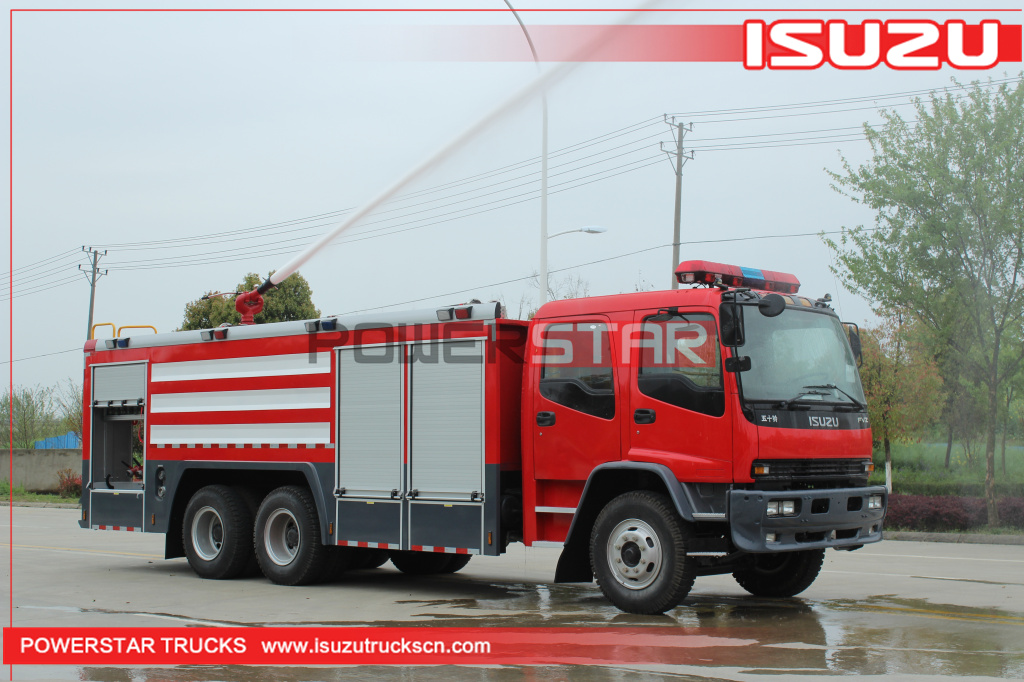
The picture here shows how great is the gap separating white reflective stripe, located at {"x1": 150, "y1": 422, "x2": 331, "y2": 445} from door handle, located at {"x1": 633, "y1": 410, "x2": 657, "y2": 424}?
3.82 metres

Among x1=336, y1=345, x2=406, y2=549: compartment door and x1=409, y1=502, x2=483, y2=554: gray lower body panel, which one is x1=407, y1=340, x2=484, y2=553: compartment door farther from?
x1=336, y1=345, x2=406, y2=549: compartment door

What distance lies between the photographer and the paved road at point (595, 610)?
7.09 metres

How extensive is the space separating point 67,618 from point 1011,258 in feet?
55.0

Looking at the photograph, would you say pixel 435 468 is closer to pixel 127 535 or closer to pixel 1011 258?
pixel 127 535

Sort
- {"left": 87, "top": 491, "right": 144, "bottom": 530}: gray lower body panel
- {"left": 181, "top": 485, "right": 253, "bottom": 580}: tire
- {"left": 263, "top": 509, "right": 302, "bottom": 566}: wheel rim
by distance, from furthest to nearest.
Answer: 1. {"left": 87, "top": 491, "right": 144, "bottom": 530}: gray lower body panel
2. {"left": 181, "top": 485, "right": 253, "bottom": 580}: tire
3. {"left": 263, "top": 509, "right": 302, "bottom": 566}: wheel rim

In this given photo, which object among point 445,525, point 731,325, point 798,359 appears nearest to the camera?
point 731,325

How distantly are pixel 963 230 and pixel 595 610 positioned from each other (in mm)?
13189

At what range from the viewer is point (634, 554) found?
914 cm

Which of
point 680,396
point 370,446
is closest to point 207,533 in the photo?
point 370,446

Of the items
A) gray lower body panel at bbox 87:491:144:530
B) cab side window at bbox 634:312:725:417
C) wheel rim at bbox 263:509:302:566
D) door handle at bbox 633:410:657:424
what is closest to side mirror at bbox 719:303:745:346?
cab side window at bbox 634:312:725:417

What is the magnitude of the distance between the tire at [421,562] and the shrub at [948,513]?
10.2 metres

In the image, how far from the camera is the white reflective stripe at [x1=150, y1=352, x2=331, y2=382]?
11.7m

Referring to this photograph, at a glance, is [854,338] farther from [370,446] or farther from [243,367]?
[243,367]

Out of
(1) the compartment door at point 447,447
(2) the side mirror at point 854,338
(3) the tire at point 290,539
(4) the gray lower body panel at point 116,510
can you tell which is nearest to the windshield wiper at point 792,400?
(2) the side mirror at point 854,338
